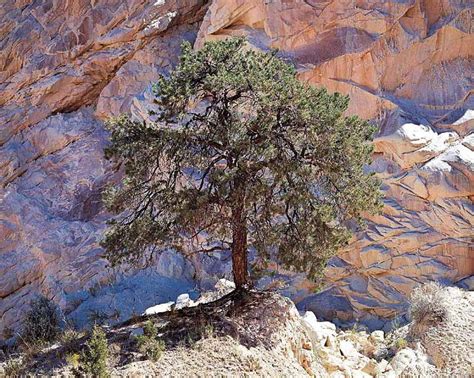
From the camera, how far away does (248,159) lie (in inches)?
376

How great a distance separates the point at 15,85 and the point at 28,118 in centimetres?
184

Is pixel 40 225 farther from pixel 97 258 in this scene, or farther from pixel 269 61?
pixel 269 61

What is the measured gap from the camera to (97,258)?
68.8 feet

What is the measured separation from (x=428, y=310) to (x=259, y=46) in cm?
1042

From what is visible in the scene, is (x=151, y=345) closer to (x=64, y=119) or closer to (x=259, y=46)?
(x=259, y=46)

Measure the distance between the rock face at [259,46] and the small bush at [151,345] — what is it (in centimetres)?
926

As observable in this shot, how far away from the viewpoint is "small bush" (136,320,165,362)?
845cm

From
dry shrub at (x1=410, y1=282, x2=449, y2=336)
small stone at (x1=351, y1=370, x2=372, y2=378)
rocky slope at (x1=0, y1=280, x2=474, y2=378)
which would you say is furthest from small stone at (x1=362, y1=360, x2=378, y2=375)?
dry shrub at (x1=410, y1=282, x2=449, y2=336)

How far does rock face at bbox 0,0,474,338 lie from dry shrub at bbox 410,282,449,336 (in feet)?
10.9

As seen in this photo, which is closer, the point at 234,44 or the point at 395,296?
the point at 234,44

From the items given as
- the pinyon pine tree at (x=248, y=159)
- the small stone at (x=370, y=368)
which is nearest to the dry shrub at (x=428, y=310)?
the small stone at (x=370, y=368)

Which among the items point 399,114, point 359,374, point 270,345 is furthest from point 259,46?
point 270,345

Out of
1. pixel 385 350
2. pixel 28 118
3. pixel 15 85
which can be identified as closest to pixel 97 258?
pixel 28 118

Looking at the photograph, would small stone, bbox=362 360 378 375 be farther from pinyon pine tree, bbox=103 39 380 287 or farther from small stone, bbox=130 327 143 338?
small stone, bbox=130 327 143 338
